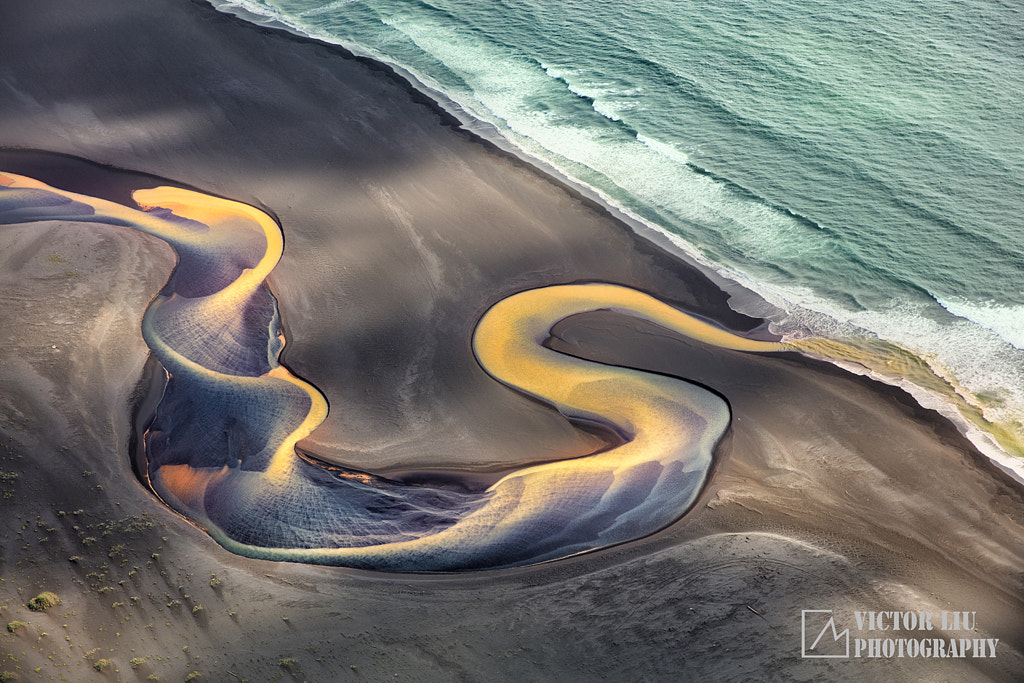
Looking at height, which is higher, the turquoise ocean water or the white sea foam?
the turquoise ocean water

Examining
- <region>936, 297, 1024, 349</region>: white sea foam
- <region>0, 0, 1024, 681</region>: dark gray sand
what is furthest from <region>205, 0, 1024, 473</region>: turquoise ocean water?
<region>0, 0, 1024, 681</region>: dark gray sand

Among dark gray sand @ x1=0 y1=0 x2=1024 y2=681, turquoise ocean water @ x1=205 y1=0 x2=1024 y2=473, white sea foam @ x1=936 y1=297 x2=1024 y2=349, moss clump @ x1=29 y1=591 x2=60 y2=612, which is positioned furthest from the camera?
turquoise ocean water @ x1=205 y1=0 x2=1024 y2=473

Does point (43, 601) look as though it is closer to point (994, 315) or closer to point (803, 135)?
point (994, 315)

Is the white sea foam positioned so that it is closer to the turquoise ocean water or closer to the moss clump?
the turquoise ocean water

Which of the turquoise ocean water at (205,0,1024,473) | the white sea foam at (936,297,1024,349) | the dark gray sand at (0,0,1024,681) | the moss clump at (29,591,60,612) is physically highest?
the turquoise ocean water at (205,0,1024,473)

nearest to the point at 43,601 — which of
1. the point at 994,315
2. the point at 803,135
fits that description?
the point at 994,315

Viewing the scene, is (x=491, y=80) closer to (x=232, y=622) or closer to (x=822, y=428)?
(x=822, y=428)
